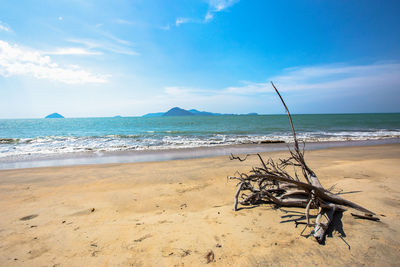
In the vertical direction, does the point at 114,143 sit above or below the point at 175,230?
below

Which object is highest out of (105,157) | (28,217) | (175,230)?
(175,230)

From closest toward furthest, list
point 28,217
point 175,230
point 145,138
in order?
point 175,230
point 28,217
point 145,138

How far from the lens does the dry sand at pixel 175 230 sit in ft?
8.04

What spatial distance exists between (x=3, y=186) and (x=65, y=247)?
19.3 ft

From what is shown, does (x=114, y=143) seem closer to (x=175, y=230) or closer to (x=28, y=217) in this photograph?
(x=28, y=217)

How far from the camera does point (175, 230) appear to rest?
3.17 metres

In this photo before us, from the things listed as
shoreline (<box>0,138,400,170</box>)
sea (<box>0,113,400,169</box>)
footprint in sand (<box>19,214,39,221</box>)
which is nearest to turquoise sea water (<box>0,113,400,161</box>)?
sea (<box>0,113,400,169</box>)

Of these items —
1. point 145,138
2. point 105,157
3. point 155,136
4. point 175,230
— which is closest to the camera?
point 175,230

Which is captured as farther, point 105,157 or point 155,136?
point 155,136

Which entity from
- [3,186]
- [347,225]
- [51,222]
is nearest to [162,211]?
[51,222]

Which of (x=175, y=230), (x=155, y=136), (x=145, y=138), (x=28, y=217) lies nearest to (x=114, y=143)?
(x=145, y=138)

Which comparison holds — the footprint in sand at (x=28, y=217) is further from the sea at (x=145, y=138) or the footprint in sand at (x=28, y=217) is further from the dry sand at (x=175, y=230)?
the sea at (x=145, y=138)

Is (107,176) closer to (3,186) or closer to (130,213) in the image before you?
(3,186)

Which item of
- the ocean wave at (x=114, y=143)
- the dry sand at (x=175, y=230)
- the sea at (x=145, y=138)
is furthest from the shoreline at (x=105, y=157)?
the dry sand at (x=175, y=230)
